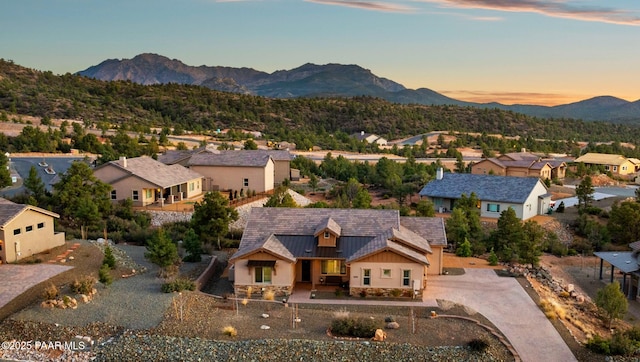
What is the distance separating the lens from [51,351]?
55.4 feet

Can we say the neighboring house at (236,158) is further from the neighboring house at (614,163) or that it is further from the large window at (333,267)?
the neighboring house at (614,163)

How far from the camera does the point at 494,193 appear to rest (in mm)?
39031

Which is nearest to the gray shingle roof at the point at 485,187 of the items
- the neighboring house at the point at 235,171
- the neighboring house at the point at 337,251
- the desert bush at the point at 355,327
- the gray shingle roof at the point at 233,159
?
the neighboring house at the point at 235,171

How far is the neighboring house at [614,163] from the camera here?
70.7 m

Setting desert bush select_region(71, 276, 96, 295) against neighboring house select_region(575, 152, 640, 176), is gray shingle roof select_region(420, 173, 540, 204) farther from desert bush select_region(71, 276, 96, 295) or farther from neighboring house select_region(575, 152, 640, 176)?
neighboring house select_region(575, 152, 640, 176)

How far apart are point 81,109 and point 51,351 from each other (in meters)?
80.1

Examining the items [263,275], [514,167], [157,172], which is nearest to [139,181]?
[157,172]

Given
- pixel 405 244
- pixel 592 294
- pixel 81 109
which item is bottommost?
pixel 592 294

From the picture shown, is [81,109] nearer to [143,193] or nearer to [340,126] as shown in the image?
[340,126]

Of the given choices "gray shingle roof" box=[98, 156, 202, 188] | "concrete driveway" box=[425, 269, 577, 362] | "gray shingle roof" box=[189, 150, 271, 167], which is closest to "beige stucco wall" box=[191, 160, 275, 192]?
"gray shingle roof" box=[189, 150, 271, 167]

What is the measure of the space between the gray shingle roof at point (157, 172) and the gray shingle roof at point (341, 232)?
14.1 m

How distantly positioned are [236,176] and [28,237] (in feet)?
60.4

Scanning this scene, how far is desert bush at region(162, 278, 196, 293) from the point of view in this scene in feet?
69.0

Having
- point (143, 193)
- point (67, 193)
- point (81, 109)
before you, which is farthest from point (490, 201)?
point (81, 109)
